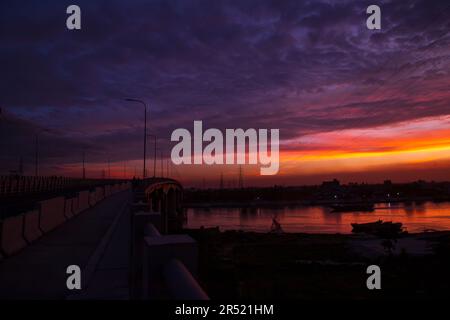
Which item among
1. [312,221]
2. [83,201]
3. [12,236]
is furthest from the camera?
[312,221]

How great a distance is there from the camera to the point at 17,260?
32.5 feet

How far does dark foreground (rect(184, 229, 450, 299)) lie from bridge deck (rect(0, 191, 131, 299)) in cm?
1506

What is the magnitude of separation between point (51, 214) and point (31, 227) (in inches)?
132

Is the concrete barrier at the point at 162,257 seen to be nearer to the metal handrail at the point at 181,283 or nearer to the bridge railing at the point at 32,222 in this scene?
the metal handrail at the point at 181,283

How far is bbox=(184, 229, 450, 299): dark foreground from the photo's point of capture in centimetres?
3136

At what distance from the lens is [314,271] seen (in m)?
39.1

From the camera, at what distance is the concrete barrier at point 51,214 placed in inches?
581

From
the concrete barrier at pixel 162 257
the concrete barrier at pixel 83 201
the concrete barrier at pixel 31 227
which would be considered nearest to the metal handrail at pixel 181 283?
the concrete barrier at pixel 162 257

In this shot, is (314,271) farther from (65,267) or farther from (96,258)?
(65,267)

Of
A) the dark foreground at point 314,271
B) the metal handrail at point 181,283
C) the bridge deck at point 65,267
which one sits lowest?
the dark foreground at point 314,271

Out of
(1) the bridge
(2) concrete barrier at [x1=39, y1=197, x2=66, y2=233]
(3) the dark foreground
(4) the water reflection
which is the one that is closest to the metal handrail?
(1) the bridge

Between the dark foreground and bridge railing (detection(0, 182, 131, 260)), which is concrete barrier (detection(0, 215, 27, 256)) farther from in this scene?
the dark foreground

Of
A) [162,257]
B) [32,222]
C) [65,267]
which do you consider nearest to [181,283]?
[162,257]

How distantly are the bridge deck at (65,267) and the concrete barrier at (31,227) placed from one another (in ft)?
0.83
